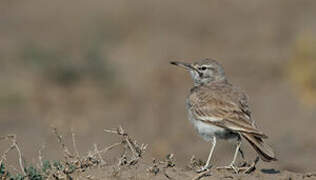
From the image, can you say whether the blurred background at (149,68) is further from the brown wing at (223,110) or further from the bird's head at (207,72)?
the brown wing at (223,110)

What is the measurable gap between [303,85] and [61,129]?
160 inches

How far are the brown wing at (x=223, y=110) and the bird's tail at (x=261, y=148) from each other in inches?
1.9

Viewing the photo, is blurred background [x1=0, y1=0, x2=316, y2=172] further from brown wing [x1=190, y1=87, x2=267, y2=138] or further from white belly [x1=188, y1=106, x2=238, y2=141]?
white belly [x1=188, y1=106, x2=238, y2=141]

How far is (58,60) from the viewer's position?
50.4 ft

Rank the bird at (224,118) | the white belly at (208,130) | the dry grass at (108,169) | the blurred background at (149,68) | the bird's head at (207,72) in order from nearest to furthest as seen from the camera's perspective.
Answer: the dry grass at (108,169) < the bird at (224,118) < the white belly at (208,130) < the bird's head at (207,72) < the blurred background at (149,68)

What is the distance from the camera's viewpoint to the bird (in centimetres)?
728

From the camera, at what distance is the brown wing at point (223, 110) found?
7.34m

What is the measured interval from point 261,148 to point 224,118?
442mm

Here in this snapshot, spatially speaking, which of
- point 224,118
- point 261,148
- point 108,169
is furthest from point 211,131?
point 108,169

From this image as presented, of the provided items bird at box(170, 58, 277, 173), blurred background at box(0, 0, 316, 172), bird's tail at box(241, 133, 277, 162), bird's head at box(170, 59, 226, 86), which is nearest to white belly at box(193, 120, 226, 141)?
bird at box(170, 58, 277, 173)

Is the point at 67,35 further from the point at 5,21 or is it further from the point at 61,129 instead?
the point at 61,129

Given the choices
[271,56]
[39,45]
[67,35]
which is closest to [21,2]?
[67,35]

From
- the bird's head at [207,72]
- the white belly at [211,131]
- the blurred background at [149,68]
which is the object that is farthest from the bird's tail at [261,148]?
the blurred background at [149,68]

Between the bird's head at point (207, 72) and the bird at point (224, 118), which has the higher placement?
the bird's head at point (207, 72)
